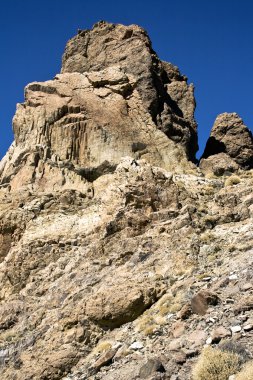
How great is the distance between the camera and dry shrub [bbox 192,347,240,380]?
1485 cm

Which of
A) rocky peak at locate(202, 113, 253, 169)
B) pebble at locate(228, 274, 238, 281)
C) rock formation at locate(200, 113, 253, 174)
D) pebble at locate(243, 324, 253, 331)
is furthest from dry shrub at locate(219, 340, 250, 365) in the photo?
rocky peak at locate(202, 113, 253, 169)

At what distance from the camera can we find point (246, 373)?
45.7 ft

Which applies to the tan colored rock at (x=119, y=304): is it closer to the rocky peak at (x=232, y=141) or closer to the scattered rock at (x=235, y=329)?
the scattered rock at (x=235, y=329)

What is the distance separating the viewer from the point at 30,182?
38.8m

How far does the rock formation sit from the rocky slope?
0.30 metres

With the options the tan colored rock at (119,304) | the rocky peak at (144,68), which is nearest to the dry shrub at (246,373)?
the tan colored rock at (119,304)

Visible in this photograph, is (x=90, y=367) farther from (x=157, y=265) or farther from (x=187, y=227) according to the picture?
(x=187, y=227)

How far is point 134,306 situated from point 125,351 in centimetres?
302

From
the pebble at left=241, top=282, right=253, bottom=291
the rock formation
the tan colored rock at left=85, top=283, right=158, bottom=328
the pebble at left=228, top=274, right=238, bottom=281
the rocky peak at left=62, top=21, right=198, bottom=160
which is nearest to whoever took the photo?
the pebble at left=241, top=282, right=253, bottom=291

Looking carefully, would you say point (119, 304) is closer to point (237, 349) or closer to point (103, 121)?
point (237, 349)

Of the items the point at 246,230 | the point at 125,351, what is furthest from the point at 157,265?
the point at 125,351

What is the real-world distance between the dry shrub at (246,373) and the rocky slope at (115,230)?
941 millimetres

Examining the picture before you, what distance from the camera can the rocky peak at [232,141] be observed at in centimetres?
5481

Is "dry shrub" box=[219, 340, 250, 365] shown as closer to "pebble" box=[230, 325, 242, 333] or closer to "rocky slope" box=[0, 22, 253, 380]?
"rocky slope" box=[0, 22, 253, 380]
